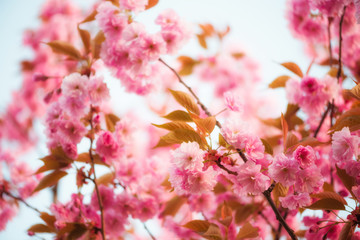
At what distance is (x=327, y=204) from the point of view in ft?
2.68

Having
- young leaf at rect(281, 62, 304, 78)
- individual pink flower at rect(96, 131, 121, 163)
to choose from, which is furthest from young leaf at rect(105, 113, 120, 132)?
young leaf at rect(281, 62, 304, 78)

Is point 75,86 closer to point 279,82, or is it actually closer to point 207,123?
A: point 207,123

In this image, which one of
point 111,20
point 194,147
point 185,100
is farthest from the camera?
point 111,20

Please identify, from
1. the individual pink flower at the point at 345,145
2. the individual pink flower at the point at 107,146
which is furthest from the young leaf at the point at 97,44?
the individual pink flower at the point at 345,145

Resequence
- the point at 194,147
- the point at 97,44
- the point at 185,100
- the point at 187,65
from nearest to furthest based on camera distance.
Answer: the point at 194,147 < the point at 185,100 < the point at 97,44 < the point at 187,65

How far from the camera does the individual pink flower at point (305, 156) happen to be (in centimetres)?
75

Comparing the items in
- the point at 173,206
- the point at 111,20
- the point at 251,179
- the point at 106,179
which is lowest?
the point at 173,206

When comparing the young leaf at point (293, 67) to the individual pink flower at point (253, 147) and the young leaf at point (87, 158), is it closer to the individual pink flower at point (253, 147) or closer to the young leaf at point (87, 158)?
the individual pink flower at point (253, 147)

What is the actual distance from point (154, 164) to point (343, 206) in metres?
0.92

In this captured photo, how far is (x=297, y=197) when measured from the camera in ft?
2.61

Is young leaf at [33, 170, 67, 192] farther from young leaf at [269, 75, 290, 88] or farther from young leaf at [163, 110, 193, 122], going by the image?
young leaf at [269, 75, 290, 88]

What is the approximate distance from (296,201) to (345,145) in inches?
8.9

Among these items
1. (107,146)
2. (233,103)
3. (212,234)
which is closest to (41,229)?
(107,146)

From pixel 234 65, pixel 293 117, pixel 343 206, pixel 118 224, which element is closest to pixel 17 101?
pixel 234 65
